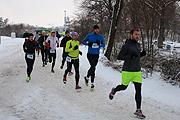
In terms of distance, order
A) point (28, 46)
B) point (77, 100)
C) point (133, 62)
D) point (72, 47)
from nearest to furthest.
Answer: point (133, 62) → point (77, 100) → point (72, 47) → point (28, 46)

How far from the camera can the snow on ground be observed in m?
4.17

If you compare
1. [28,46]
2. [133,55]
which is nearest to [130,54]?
[133,55]

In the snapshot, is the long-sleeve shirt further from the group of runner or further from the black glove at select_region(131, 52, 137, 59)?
the black glove at select_region(131, 52, 137, 59)

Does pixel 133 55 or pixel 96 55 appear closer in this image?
pixel 133 55

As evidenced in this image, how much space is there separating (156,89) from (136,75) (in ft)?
8.82

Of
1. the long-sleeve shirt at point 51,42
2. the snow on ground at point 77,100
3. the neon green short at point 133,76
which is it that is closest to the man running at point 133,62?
the neon green short at point 133,76

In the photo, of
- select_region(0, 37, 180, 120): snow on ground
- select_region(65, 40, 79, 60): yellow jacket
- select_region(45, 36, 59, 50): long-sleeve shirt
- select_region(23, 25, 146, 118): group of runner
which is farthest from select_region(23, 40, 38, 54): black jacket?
select_region(65, 40, 79, 60): yellow jacket

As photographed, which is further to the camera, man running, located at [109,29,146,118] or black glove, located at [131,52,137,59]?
man running, located at [109,29,146,118]

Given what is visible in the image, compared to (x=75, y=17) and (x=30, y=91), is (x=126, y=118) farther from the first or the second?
(x=75, y=17)

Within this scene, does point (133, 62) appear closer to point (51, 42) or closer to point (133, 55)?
point (133, 55)

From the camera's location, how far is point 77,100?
16.9 ft

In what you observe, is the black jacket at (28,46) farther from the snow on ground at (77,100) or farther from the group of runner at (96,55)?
the snow on ground at (77,100)

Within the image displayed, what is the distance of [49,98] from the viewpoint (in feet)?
17.2

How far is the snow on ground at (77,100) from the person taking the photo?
4172mm
